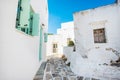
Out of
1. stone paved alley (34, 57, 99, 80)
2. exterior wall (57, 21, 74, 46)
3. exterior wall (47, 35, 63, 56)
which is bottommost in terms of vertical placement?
stone paved alley (34, 57, 99, 80)

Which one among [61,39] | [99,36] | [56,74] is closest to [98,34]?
[99,36]

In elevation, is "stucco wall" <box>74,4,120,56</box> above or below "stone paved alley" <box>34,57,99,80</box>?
above

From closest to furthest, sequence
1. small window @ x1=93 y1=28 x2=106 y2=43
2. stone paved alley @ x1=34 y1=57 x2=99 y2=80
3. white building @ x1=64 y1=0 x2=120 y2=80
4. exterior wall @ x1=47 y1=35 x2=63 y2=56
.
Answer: stone paved alley @ x1=34 y1=57 x2=99 y2=80, white building @ x1=64 y1=0 x2=120 y2=80, small window @ x1=93 y1=28 x2=106 y2=43, exterior wall @ x1=47 y1=35 x2=63 y2=56

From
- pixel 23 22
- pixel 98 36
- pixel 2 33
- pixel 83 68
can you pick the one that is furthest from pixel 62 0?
pixel 2 33

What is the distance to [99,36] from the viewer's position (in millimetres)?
9227

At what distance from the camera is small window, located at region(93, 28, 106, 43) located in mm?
9005

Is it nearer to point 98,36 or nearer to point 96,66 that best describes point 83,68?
point 96,66

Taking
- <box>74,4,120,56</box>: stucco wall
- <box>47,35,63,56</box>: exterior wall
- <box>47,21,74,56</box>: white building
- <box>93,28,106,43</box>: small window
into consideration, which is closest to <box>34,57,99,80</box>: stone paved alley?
<box>74,4,120,56</box>: stucco wall

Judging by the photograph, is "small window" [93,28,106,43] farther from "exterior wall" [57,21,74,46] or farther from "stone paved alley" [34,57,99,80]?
"exterior wall" [57,21,74,46]

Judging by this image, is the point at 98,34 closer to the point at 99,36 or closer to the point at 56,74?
the point at 99,36

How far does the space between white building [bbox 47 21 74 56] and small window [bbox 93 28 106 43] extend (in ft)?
31.0

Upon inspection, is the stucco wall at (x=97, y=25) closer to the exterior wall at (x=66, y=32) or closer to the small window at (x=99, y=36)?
the small window at (x=99, y=36)

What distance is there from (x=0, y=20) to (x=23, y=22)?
98 centimetres

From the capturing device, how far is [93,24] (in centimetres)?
938
